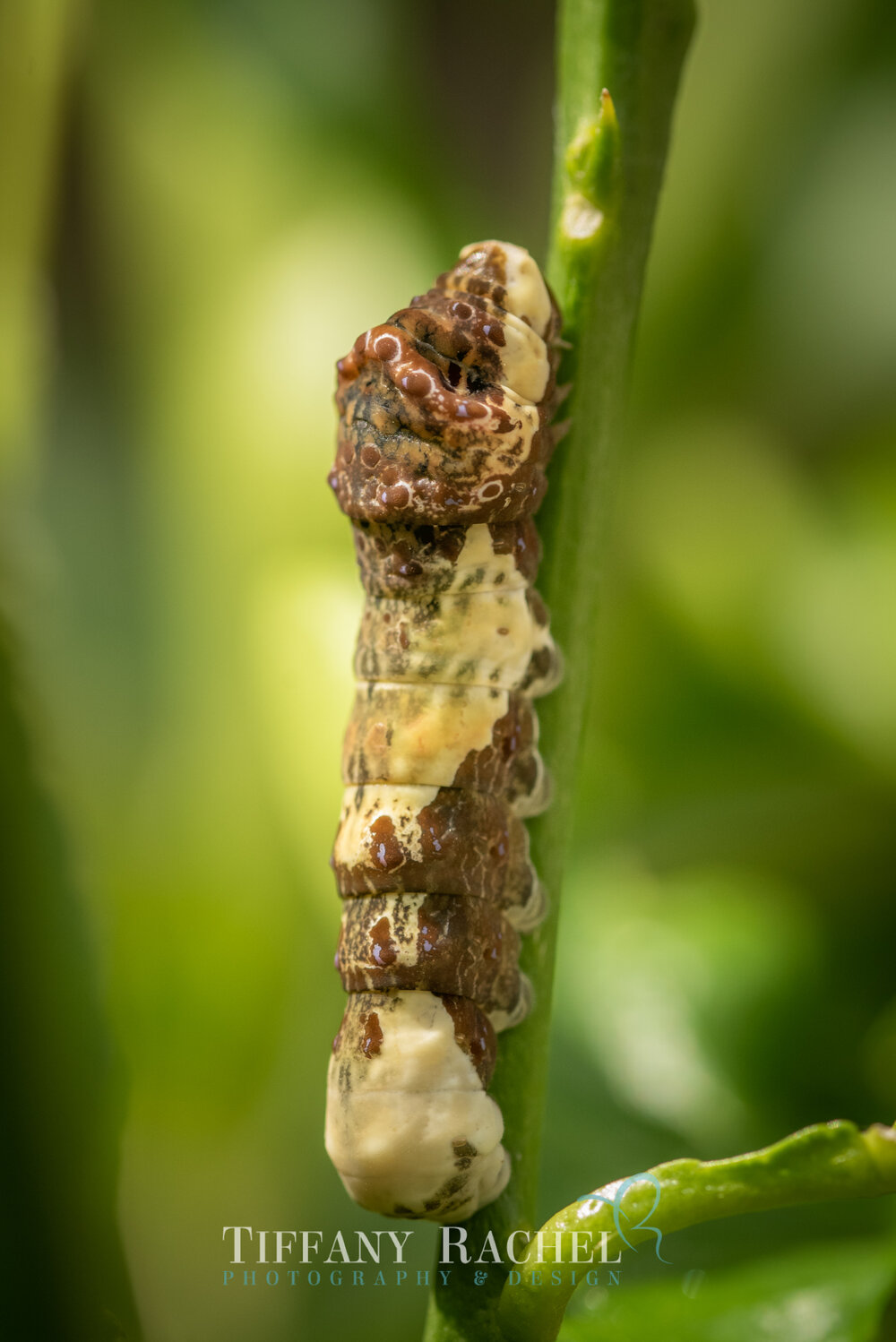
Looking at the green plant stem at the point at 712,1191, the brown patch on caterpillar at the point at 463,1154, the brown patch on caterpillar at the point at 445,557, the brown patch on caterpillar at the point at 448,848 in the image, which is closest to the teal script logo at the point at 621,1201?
the green plant stem at the point at 712,1191

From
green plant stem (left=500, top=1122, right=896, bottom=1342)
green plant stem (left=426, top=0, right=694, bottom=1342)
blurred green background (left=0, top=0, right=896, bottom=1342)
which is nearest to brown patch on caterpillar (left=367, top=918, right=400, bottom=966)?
green plant stem (left=426, top=0, right=694, bottom=1342)

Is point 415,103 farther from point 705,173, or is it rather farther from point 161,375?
point 161,375

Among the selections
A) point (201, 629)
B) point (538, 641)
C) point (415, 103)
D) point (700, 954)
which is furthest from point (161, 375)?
point (700, 954)

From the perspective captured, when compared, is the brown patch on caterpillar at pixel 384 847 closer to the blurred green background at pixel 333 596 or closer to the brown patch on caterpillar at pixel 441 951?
the brown patch on caterpillar at pixel 441 951

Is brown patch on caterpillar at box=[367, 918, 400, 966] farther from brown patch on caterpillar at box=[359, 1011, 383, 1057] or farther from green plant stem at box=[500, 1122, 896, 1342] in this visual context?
green plant stem at box=[500, 1122, 896, 1342]

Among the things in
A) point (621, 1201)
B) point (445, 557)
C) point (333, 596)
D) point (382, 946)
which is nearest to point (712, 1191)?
point (621, 1201)

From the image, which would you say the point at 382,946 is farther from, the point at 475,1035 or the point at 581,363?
the point at 581,363

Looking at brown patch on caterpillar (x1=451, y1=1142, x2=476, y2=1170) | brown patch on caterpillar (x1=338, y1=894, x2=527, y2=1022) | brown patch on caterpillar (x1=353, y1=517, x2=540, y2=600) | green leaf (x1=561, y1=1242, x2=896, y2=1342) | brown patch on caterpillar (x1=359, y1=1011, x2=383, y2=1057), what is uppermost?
brown patch on caterpillar (x1=353, y1=517, x2=540, y2=600)
